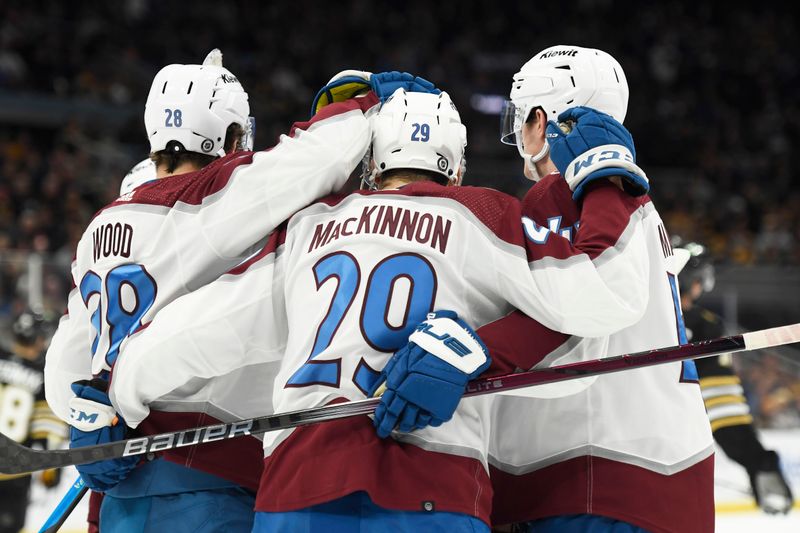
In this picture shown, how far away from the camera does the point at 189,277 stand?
2.21 meters

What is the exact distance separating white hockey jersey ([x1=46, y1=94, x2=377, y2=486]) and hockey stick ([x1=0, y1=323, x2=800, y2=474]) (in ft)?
0.49

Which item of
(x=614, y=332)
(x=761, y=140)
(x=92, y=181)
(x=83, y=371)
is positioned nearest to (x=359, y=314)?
(x=614, y=332)

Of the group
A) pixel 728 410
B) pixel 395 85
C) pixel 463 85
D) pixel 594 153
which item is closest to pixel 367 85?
pixel 395 85

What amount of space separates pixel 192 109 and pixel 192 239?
40cm

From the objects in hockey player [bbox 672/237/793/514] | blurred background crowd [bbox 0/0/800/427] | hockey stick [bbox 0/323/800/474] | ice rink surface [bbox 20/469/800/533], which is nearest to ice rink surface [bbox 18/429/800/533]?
ice rink surface [bbox 20/469/800/533]

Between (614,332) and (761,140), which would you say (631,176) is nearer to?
(614,332)

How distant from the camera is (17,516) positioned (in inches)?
190

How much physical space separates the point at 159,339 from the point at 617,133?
3.25 feet

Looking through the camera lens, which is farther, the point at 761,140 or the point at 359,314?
the point at 761,140

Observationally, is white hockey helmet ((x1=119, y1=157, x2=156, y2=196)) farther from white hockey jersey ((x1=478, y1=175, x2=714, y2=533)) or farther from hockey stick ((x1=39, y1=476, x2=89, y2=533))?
white hockey jersey ((x1=478, y1=175, x2=714, y2=533))

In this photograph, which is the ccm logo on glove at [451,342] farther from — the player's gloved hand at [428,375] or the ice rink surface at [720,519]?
the ice rink surface at [720,519]

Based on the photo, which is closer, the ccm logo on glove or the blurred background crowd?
the ccm logo on glove

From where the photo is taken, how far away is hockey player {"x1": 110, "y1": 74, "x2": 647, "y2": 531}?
1.75 meters

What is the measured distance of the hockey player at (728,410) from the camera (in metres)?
4.35
